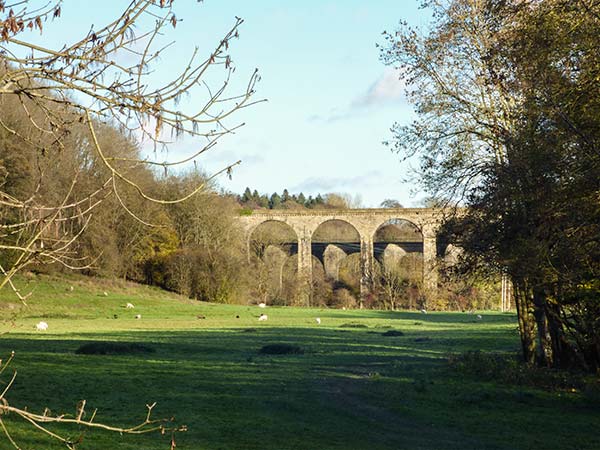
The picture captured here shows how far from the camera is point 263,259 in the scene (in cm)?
Answer: 7369

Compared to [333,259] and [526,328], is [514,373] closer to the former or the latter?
[526,328]

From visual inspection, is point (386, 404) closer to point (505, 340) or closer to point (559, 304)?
point (559, 304)

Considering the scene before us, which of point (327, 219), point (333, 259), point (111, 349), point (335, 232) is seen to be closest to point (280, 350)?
point (111, 349)

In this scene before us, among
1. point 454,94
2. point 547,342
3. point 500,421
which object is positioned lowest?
point 500,421

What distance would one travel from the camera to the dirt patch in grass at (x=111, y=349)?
20609 millimetres

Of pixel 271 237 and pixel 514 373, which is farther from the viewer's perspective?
pixel 271 237

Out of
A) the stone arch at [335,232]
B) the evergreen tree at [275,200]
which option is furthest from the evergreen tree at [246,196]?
the stone arch at [335,232]

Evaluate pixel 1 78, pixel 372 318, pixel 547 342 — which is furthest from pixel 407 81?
pixel 372 318

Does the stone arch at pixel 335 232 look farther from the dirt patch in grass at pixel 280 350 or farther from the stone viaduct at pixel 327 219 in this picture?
the dirt patch in grass at pixel 280 350

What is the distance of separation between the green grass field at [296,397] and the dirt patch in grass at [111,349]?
479 millimetres

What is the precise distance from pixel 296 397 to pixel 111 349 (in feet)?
26.0

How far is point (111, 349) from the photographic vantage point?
68.7 ft

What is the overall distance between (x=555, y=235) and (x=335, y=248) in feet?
237

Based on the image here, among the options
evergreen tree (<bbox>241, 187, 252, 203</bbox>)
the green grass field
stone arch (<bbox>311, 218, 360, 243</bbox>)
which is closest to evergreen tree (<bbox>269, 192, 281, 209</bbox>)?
evergreen tree (<bbox>241, 187, 252, 203</bbox>)
